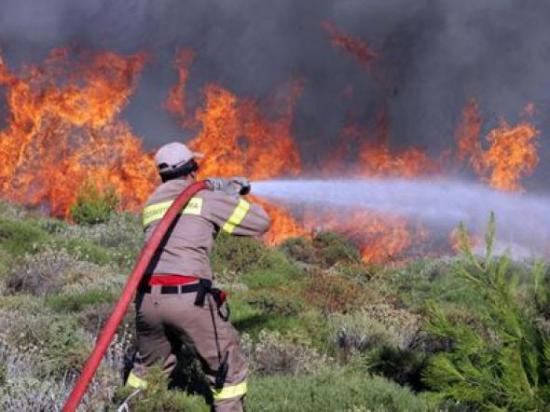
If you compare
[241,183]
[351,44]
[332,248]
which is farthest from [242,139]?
[241,183]

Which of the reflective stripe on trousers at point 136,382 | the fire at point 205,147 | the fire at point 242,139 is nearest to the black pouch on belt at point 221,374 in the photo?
the reflective stripe on trousers at point 136,382

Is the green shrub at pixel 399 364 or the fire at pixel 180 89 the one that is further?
the fire at pixel 180 89

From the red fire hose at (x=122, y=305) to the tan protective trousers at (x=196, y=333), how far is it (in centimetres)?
56

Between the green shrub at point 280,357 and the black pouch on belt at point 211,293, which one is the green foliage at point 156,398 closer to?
the black pouch on belt at point 211,293

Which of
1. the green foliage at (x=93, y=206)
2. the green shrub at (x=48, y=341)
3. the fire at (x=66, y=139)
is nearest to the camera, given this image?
the green shrub at (x=48, y=341)

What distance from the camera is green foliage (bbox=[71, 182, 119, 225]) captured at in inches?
736

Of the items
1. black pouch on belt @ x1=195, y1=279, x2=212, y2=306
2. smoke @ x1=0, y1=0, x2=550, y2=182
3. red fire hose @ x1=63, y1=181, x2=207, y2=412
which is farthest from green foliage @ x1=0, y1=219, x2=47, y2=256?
smoke @ x1=0, y1=0, x2=550, y2=182

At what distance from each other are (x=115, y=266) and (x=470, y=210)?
45.5 feet

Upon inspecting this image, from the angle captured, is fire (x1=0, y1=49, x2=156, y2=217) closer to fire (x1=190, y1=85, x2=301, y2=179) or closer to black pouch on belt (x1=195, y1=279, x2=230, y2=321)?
fire (x1=190, y1=85, x2=301, y2=179)

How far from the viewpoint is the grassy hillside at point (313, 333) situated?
3.74 metres

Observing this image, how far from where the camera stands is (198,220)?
475 centimetres

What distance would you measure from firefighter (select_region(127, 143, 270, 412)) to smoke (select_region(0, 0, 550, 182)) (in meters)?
23.7

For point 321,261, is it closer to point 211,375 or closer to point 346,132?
point 346,132

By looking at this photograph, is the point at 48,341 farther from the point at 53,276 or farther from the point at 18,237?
the point at 18,237
